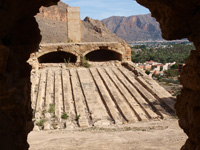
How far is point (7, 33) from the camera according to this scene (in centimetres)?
360

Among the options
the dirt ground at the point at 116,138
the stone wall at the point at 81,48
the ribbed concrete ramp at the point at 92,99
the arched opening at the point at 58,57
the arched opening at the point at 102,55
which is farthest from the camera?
the arched opening at the point at 102,55

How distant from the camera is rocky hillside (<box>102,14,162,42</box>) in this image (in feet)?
575

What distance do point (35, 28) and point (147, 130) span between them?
4.43 metres

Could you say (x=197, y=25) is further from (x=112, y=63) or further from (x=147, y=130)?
(x=112, y=63)

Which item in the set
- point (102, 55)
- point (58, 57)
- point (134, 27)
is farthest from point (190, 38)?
point (134, 27)

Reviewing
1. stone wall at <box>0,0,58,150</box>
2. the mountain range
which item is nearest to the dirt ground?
stone wall at <box>0,0,58,150</box>

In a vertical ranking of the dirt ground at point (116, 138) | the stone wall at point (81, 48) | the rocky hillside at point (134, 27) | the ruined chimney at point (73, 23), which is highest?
the rocky hillside at point (134, 27)

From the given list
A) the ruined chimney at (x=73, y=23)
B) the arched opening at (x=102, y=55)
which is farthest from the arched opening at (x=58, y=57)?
the arched opening at (x=102, y=55)

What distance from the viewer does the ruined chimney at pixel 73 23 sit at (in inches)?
530

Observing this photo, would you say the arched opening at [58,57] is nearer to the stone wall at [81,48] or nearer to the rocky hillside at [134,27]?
the stone wall at [81,48]

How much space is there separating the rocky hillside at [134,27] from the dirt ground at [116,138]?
6519 inches

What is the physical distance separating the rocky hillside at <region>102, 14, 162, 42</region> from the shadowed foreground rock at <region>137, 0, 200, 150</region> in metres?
169

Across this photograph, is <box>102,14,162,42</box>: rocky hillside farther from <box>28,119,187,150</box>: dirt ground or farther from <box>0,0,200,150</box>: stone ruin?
<box>0,0,200,150</box>: stone ruin

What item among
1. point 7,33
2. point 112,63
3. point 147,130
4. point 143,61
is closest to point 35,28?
point 7,33
